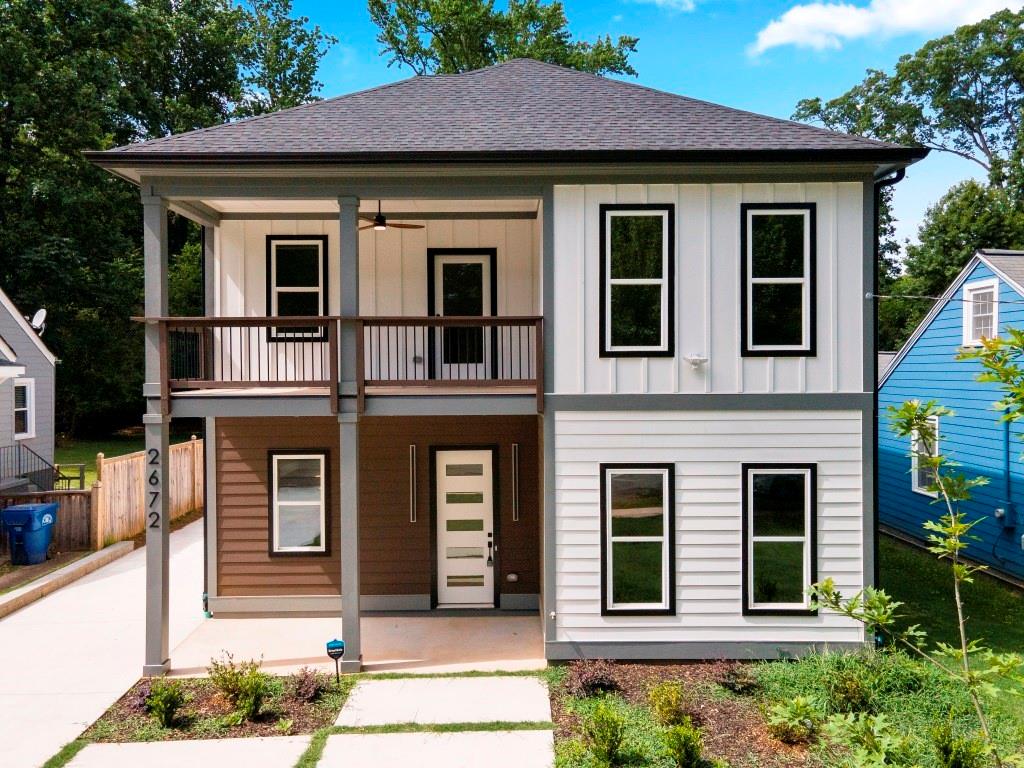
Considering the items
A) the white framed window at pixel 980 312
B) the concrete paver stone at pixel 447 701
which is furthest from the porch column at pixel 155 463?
the white framed window at pixel 980 312

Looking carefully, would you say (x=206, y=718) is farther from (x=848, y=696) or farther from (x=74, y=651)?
(x=848, y=696)

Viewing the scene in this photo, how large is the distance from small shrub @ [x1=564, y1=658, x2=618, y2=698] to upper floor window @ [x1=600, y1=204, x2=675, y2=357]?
130 inches

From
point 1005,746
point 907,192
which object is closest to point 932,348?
point 1005,746

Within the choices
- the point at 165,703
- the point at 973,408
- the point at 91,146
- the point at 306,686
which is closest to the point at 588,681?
the point at 306,686

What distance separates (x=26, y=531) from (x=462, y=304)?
7.90m

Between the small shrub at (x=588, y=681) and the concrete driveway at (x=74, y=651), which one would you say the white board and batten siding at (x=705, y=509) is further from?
the concrete driveway at (x=74, y=651)

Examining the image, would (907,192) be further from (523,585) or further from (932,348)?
(523,585)

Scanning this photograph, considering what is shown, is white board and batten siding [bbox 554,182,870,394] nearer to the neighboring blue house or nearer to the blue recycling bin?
the neighboring blue house

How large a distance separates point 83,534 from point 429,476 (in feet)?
22.7

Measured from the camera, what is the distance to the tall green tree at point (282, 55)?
31.4 m

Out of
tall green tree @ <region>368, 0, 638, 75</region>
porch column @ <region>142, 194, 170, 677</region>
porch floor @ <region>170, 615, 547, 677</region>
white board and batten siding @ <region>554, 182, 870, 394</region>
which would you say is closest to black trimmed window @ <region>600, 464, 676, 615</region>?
white board and batten siding @ <region>554, 182, 870, 394</region>

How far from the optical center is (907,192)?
31438 mm

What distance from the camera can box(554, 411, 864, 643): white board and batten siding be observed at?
7746mm

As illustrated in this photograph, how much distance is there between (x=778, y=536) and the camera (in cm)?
779
